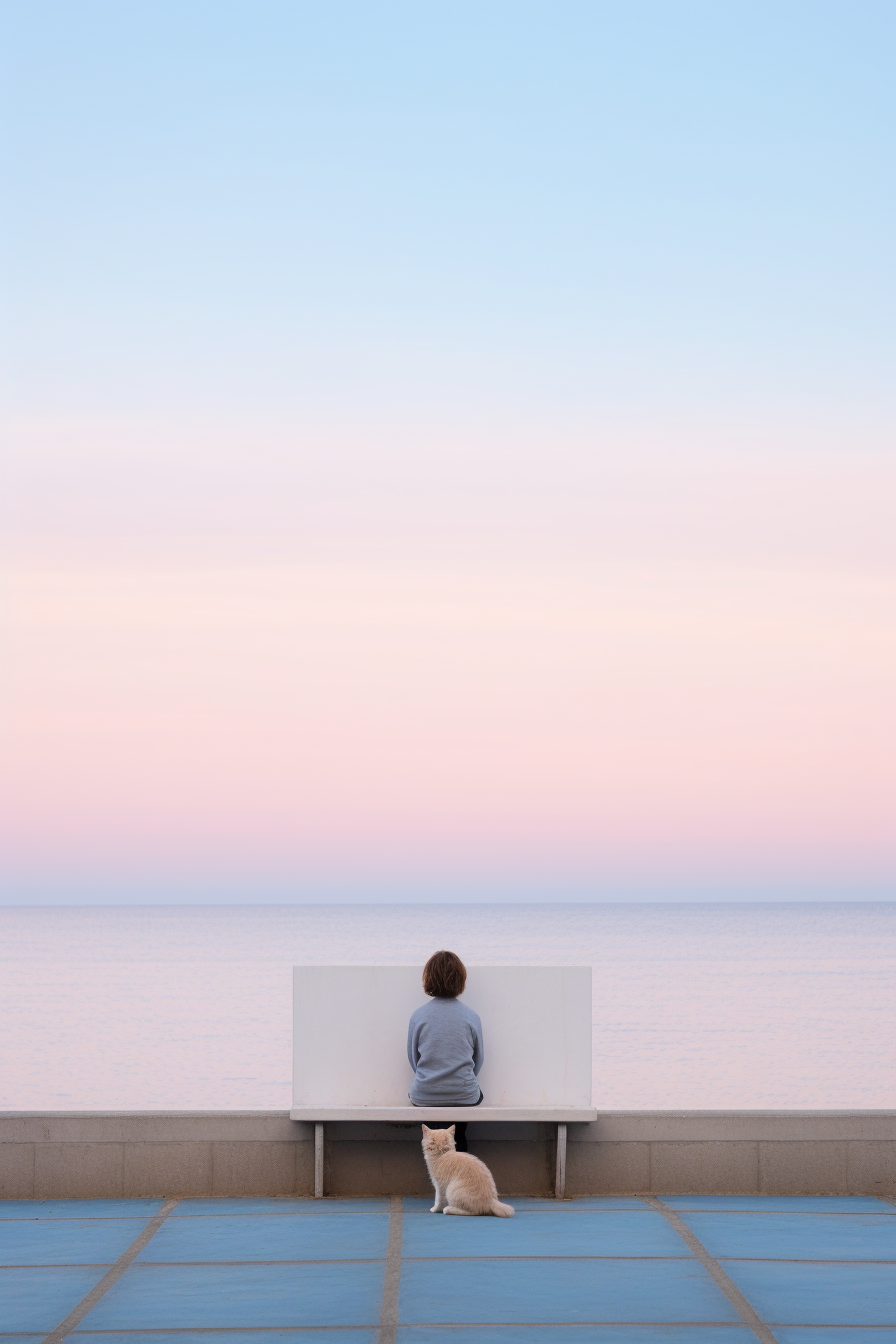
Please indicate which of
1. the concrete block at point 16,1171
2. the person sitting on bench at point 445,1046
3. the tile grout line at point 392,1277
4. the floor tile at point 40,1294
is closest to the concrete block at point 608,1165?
the person sitting on bench at point 445,1046

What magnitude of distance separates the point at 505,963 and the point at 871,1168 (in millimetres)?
6058

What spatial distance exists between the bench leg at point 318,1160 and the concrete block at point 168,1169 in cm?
56

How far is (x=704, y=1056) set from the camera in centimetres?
3894

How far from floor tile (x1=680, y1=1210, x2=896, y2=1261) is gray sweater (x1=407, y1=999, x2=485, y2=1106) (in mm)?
1265

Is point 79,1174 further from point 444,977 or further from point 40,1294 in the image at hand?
point 444,977

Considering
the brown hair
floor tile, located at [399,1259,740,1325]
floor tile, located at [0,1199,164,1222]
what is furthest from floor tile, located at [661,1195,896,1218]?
floor tile, located at [0,1199,164,1222]

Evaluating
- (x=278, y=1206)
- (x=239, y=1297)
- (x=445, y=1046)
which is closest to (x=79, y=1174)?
(x=278, y=1206)

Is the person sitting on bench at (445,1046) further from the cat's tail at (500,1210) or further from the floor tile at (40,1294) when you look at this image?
the floor tile at (40,1294)

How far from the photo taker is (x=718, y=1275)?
6.49 meters

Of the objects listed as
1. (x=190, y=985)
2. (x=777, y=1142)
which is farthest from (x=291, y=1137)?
(x=190, y=985)

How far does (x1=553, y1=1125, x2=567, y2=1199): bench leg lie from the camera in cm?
805

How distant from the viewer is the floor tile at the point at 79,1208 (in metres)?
7.78

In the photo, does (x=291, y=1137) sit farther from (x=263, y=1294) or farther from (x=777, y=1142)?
(x=777, y=1142)

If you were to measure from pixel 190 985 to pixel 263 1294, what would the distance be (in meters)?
53.3
